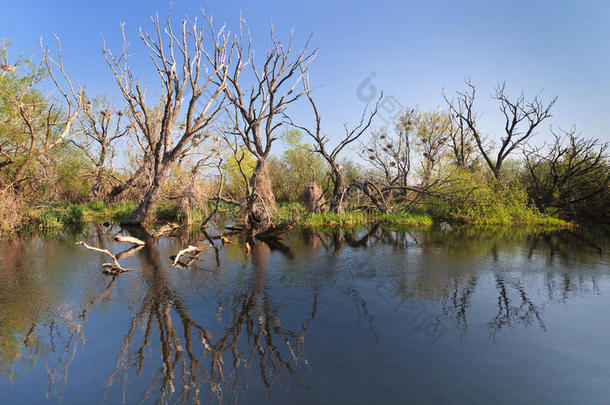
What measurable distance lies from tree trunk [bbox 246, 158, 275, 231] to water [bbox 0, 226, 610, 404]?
263 inches

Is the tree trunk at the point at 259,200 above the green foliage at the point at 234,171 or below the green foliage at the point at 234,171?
below

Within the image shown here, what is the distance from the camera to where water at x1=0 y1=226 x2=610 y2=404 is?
3.99 m

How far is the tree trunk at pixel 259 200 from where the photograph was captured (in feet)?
55.1

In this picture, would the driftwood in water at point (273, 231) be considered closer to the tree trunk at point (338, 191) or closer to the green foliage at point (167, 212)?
the tree trunk at point (338, 191)

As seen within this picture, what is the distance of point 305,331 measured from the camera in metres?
5.37

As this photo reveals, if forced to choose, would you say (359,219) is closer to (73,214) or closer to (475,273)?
(475,273)

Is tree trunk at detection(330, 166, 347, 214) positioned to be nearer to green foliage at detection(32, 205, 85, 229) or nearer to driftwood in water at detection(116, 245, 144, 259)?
driftwood in water at detection(116, 245, 144, 259)

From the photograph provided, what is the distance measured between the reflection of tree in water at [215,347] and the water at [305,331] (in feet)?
0.07

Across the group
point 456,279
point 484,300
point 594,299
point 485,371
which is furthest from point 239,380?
point 594,299

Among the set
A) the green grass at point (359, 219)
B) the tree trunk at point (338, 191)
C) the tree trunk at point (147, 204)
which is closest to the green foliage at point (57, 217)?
the tree trunk at point (147, 204)

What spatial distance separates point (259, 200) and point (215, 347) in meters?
12.7

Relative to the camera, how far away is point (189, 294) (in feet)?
23.1

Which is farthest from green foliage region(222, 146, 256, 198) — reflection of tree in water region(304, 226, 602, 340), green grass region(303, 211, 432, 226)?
reflection of tree in water region(304, 226, 602, 340)

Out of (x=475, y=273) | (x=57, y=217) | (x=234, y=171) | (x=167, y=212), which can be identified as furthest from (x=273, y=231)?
(x=234, y=171)
